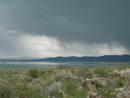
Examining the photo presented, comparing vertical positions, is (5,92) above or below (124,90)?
below

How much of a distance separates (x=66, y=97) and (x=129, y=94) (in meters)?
3.39

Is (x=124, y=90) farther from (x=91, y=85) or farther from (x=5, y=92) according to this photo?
(x=5, y=92)

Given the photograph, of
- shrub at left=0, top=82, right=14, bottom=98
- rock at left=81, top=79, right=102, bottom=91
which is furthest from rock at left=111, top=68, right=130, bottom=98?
shrub at left=0, top=82, right=14, bottom=98

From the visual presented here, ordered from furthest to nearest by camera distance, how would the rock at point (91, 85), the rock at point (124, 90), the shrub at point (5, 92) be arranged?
the rock at point (91, 85), the shrub at point (5, 92), the rock at point (124, 90)

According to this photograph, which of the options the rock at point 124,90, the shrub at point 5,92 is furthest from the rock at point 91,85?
the shrub at point 5,92

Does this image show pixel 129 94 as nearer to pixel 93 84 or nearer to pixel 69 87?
pixel 93 84

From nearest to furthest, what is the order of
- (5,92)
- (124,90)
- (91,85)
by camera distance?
(124,90)
(5,92)
(91,85)

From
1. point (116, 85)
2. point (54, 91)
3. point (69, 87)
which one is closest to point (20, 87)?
point (54, 91)

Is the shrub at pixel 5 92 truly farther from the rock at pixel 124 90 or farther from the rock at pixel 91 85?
the rock at pixel 124 90

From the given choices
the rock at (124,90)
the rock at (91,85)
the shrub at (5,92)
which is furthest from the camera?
the rock at (91,85)

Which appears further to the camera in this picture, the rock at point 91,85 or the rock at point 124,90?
the rock at point 91,85

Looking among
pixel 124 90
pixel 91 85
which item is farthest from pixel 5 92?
pixel 124 90

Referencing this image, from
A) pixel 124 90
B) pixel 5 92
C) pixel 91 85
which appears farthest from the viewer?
pixel 91 85

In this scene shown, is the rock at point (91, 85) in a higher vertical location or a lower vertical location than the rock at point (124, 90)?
lower
